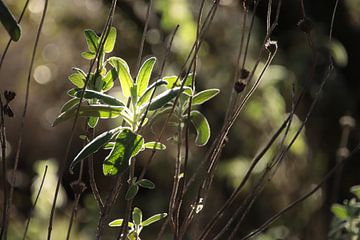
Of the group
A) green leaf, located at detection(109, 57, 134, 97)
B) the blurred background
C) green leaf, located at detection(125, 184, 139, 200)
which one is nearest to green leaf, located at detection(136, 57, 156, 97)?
green leaf, located at detection(109, 57, 134, 97)

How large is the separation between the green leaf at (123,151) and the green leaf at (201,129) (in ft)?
0.40

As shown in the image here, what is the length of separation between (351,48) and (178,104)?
7.39 feet

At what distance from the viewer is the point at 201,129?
37.2 inches

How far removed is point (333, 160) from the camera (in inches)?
111

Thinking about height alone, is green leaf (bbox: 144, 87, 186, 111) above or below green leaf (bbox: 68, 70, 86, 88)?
below

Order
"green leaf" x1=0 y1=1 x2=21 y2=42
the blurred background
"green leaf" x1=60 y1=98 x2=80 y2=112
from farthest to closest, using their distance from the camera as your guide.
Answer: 1. the blurred background
2. "green leaf" x1=60 y1=98 x2=80 y2=112
3. "green leaf" x1=0 y1=1 x2=21 y2=42

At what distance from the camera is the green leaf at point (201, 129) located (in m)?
0.93

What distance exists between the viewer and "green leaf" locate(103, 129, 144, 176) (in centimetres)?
81

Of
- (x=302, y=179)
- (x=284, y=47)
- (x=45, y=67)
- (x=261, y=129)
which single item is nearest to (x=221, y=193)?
(x=261, y=129)

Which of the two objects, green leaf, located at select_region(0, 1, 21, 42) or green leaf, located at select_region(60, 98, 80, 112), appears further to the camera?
green leaf, located at select_region(60, 98, 80, 112)

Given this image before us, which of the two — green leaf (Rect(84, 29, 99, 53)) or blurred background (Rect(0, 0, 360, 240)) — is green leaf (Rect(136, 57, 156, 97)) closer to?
green leaf (Rect(84, 29, 99, 53))

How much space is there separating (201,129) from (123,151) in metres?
0.16

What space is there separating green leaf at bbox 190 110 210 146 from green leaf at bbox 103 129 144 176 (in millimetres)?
122

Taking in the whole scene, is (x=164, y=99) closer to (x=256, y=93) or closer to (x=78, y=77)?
(x=78, y=77)
